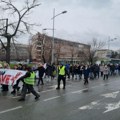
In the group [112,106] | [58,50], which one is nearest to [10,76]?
[112,106]

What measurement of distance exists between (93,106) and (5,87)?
749cm

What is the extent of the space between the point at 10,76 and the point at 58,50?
8080 cm

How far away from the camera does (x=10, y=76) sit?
19.5 metres

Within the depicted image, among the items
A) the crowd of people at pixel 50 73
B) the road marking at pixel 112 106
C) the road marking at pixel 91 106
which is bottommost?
the road marking at pixel 112 106

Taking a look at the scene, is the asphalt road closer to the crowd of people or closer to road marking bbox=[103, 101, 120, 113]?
road marking bbox=[103, 101, 120, 113]

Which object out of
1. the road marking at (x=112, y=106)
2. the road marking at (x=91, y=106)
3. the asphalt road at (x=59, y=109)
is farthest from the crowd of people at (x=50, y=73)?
the road marking at (x=112, y=106)

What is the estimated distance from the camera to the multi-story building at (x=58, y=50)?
84.0 m

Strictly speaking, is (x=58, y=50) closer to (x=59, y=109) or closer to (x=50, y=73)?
(x=50, y=73)

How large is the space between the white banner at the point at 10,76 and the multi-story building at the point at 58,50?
29.6 metres

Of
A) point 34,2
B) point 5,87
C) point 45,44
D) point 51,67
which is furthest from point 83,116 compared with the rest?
point 45,44

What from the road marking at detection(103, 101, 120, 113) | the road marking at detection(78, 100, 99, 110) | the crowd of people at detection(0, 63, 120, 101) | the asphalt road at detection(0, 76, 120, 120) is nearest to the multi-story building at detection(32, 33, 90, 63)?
the crowd of people at detection(0, 63, 120, 101)

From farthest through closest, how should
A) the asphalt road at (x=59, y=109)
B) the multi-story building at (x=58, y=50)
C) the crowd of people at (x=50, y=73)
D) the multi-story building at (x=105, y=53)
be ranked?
1. the multi-story building at (x=105, y=53)
2. the multi-story building at (x=58, y=50)
3. the crowd of people at (x=50, y=73)
4. the asphalt road at (x=59, y=109)

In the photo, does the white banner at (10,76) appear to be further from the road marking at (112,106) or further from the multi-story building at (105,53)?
the multi-story building at (105,53)

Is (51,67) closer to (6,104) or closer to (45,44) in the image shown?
(6,104)
